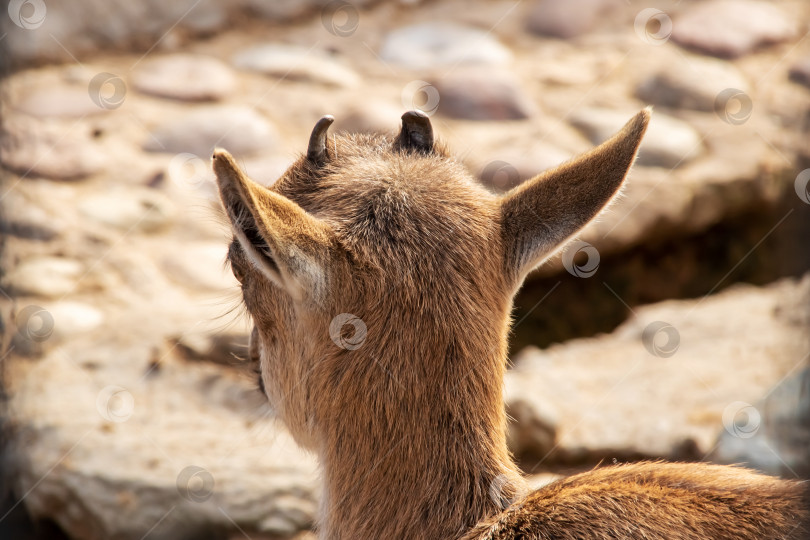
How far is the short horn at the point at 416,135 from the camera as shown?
127 inches

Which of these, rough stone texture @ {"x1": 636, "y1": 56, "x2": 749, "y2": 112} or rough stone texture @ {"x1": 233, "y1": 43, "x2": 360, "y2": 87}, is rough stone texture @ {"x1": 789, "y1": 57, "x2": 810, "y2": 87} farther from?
rough stone texture @ {"x1": 233, "y1": 43, "x2": 360, "y2": 87}

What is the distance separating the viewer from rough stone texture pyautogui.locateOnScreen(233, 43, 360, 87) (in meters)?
7.98

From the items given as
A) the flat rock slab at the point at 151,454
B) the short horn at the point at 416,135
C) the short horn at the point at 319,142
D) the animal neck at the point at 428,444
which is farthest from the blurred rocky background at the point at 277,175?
the animal neck at the point at 428,444

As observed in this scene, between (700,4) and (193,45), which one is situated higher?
(700,4)

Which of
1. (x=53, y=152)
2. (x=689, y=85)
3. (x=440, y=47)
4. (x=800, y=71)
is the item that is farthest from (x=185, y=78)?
(x=800, y=71)

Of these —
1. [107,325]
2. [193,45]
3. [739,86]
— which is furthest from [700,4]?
[107,325]

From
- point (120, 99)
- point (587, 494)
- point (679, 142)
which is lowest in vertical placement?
point (587, 494)

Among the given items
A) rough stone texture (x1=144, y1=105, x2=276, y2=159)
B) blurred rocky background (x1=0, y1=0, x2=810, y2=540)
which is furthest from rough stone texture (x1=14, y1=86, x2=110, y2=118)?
rough stone texture (x1=144, y1=105, x2=276, y2=159)

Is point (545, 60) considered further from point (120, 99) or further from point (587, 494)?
point (587, 494)

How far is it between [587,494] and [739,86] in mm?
6186

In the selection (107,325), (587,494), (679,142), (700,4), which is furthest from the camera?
(700,4)

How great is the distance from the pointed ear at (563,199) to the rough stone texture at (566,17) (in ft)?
20.1

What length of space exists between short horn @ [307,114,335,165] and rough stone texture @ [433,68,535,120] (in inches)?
185

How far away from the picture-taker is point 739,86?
7.98 m
